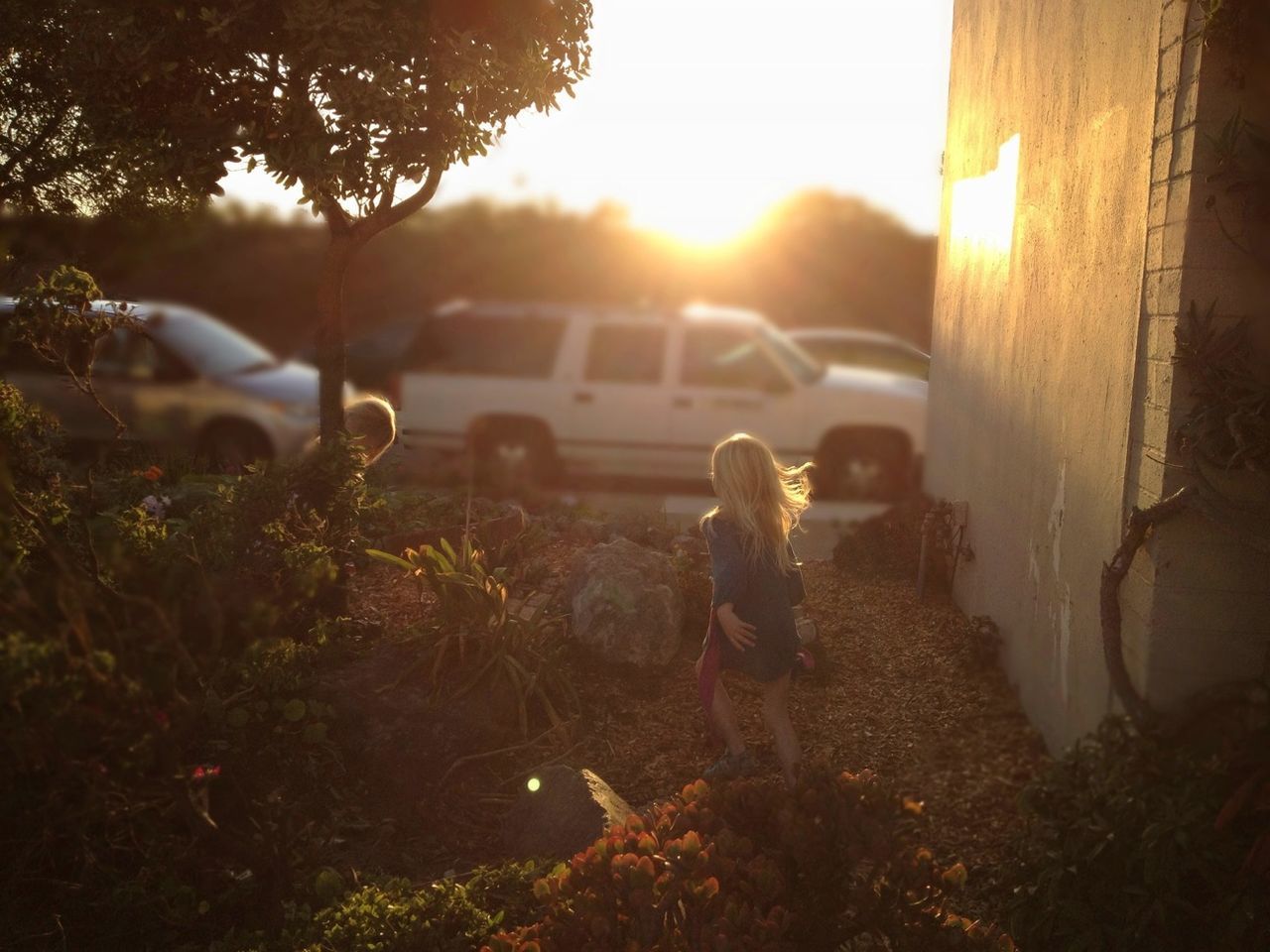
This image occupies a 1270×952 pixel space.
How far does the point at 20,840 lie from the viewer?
3945 millimetres

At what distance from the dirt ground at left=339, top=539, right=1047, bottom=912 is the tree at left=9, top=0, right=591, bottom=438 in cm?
217

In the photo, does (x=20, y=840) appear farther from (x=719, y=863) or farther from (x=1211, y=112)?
(x=1211, y=112)

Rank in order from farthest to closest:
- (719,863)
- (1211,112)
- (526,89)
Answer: (526,89), (1211,112), (719,863)

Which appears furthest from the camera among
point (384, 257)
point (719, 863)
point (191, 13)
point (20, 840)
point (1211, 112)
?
point (384, 257)

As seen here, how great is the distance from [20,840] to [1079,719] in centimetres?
357

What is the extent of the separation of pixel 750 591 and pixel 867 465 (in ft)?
20.7

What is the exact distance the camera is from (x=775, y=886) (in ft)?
Answer: 9.95

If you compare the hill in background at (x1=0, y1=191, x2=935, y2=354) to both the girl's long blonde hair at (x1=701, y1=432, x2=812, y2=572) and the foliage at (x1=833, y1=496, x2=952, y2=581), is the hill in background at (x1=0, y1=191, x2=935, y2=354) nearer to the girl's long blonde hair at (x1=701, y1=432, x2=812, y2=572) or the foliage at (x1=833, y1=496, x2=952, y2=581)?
the foliage at (x1=833, y1=496, x2=952, y2=581)

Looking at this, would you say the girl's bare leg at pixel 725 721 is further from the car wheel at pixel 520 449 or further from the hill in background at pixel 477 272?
the hill in background at pixel 477 272

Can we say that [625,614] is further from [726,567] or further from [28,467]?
A: [28,467]

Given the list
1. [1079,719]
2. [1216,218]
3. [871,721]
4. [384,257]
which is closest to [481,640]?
[871,721]

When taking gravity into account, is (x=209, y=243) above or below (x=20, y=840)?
above

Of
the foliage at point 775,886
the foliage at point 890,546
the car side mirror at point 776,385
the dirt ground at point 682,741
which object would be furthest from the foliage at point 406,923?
the car side mirror at point 776,385

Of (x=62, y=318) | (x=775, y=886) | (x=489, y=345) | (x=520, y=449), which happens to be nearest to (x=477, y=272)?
(x=489, y=345)
